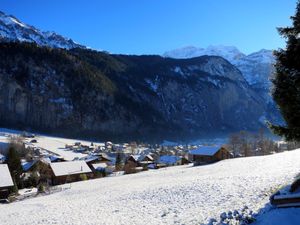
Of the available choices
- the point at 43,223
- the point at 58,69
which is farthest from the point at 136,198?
the point at 58,69

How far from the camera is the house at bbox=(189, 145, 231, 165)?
215 feet

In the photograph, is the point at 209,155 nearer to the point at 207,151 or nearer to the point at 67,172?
the point at 207,151

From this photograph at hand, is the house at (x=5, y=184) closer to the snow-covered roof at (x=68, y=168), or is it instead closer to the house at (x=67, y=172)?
the house at (x=67, y=172)

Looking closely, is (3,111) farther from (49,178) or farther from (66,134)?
(49,178)

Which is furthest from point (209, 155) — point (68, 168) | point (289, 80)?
point (289, 80)

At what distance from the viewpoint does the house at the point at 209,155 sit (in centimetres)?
6544

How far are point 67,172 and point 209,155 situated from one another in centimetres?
2827

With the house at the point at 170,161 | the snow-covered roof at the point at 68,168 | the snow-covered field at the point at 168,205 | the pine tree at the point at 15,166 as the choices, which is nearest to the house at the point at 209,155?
the house at the point at 170,161

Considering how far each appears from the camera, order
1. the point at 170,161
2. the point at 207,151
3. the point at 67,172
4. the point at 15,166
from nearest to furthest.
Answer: the point at 15,166 < the point at 67,172 < the point at 207,151 < the point at 170,161

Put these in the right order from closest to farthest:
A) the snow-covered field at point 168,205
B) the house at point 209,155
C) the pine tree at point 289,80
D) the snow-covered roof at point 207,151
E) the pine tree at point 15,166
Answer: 1. the pine tree at point 289,80
2. the snow-covered field at point 168,205
3. the pine tree at point 15,166
4. the house at point 209,155
5. the snow-covered roof at point 207,151

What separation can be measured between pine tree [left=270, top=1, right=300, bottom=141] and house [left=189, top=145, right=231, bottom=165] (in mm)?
49454

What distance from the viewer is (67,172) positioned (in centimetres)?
6131

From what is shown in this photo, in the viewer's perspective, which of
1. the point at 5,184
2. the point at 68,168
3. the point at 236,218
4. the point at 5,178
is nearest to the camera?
the point at 236,218

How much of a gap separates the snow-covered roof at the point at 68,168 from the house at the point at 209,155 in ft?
74.5
